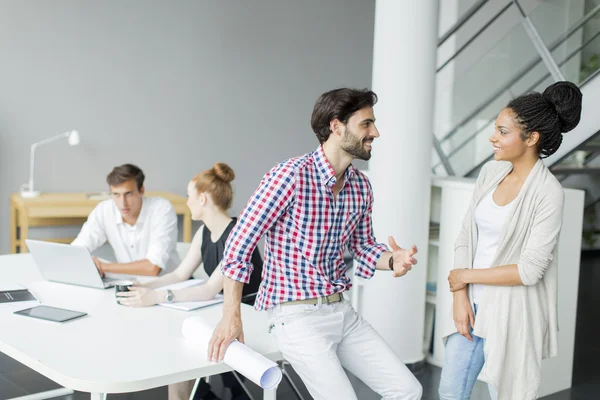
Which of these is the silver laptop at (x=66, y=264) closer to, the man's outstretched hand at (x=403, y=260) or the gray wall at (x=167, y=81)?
the man's outstretched hand at (x=403, y=260)

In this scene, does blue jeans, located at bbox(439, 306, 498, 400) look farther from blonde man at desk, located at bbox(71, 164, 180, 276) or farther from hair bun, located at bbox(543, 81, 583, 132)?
blonde man at desk, located at bbox(71, 164, 180, 276)

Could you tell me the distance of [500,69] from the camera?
17.3 ft

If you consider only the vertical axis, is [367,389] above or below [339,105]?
below

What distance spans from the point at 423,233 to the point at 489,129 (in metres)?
1.52

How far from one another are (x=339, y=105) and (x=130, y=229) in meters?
2.07

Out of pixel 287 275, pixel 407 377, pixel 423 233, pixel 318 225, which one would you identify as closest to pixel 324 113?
pixel 318 225

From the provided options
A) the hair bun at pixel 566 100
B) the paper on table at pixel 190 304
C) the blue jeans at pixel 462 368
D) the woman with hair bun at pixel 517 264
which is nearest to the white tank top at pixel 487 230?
the woman with hair bun at pixel 517 264

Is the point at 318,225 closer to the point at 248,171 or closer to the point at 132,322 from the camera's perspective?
the point at 132,322

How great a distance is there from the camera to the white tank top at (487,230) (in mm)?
2605

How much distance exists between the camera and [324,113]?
2.41 m

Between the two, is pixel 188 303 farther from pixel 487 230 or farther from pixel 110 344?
pixel 487 230

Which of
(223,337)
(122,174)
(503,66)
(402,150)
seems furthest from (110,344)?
(503,66)

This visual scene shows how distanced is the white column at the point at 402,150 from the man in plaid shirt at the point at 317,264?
1.73 m

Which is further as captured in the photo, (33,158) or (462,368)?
(33,158)
